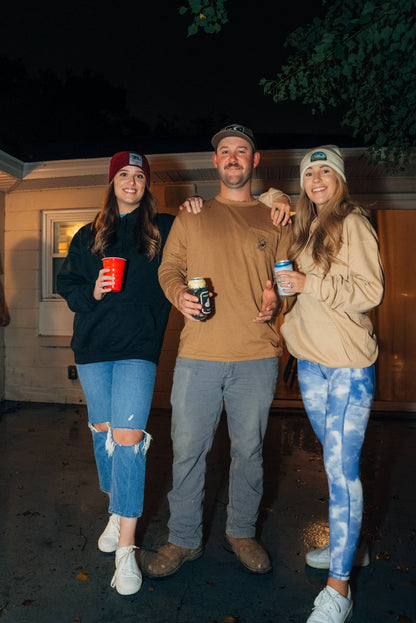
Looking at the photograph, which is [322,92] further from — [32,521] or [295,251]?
[32,521]

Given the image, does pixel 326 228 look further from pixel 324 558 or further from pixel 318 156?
pixel 324 558

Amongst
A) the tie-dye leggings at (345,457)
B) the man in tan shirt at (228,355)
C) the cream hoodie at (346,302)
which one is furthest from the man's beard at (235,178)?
the tie-dye leggings at (345,457)

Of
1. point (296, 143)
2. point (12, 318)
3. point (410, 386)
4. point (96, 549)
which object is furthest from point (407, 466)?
point (12, 318)

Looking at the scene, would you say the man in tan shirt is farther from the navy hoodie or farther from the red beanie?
the red beanie

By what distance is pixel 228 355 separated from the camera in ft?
8.28

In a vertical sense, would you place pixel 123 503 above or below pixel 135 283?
below

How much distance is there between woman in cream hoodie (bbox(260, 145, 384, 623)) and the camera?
7.05 ft

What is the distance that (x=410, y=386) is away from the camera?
21.9 ft

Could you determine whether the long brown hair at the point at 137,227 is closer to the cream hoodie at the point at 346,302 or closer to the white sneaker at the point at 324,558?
the cream hoodie at the point at 346,302

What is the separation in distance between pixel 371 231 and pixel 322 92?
99.5 inches

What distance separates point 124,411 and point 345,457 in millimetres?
1077

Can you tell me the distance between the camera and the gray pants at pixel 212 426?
2.57m

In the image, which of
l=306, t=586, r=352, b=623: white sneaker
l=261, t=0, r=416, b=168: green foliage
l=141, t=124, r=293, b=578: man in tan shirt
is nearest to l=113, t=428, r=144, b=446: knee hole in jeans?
l=141, t=124, r=293, b=578: man in tan shirt

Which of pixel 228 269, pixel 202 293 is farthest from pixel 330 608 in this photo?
pixel 228 269
